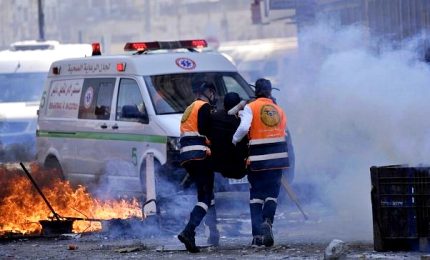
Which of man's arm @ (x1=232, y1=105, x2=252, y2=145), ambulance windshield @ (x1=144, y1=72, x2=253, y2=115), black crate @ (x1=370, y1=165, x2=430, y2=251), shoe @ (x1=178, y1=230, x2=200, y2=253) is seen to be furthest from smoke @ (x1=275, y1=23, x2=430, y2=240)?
shoe @ (x1=178, y1=230, x2=200, y2=253)

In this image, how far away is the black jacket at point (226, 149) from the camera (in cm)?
1078

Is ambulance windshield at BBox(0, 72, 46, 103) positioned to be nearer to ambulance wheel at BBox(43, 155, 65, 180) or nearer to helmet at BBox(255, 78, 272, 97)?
ambulance wheel at BBox(43, 155, 65, 180)

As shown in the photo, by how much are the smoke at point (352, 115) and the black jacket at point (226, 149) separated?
147 centimetres

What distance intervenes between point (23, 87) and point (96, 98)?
27.4 feet

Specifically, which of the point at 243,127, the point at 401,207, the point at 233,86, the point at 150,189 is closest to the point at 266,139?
the point at 243,127

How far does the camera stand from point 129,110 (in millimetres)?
13781

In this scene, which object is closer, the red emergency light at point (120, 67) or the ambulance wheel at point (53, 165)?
the red emergency light at point (120, 67)

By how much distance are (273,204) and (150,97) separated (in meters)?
3.55

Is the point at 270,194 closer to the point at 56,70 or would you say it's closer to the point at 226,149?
the point at 226,149

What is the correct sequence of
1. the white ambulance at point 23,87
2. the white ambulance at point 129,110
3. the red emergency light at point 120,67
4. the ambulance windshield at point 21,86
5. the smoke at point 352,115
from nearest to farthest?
the smoke at point 352,115, the white ambulance at point 129,110, the red emergency light at point 120,67, the white ambulance at point 23,87, the ambulance windshield at point 21,86

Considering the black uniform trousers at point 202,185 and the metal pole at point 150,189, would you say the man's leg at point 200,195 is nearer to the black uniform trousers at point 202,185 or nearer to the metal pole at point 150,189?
the black uniform trousers at point 202,185

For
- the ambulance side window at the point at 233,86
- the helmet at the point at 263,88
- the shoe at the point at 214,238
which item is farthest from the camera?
the ambulance side window at the point at 233,86

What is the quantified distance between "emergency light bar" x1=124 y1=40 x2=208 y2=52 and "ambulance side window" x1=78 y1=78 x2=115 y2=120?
526mm

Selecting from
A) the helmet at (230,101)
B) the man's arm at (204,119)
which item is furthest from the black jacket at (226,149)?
the helmet at (230,101)
